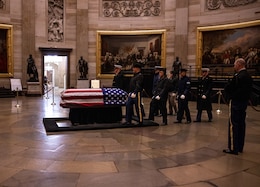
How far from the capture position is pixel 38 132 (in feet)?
22.7

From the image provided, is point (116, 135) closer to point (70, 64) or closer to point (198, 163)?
point (198, 163)

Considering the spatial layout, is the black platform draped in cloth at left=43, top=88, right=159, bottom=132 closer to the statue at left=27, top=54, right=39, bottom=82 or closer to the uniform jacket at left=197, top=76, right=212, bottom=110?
the uniform jacket at left=197, top=76, right=212, bottom=110

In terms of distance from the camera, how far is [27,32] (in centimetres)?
1962

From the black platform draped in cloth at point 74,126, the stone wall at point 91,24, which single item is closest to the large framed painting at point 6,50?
the stone wall at point 91,24

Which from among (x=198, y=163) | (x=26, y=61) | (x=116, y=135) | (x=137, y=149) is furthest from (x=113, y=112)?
(x=26, y=61)

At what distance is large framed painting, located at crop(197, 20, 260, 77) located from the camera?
51.4ft

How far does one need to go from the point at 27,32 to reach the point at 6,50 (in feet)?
6.24

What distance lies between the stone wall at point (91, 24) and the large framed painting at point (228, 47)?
55 centimetres

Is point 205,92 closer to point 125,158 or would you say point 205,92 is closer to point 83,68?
point 125,158

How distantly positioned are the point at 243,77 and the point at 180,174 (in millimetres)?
2198

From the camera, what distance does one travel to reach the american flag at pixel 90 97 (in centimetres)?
759

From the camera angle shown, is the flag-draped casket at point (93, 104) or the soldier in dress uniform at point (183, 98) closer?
the flag-draped casket at point (93, 104)

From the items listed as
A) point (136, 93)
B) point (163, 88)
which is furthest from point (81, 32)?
point (136, 93)

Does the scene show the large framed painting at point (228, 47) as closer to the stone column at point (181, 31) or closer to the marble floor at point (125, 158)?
the stone column at point (181, 31)
